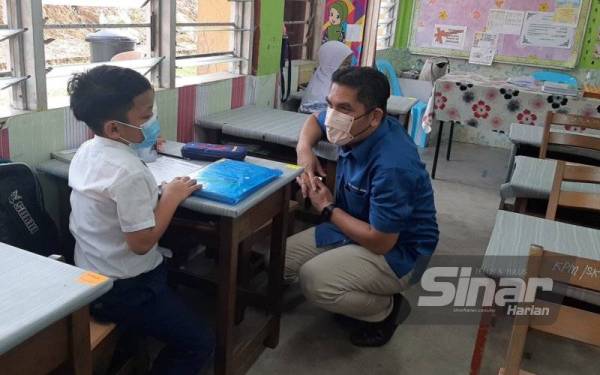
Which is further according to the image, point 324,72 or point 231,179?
Result: point 324,72

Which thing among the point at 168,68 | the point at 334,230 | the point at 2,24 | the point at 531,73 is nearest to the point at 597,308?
the point at 334,230

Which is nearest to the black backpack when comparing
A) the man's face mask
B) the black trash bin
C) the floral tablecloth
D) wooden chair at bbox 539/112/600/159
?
the black trash bin

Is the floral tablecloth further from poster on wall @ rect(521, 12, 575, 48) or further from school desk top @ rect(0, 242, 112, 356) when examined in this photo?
school desk top @ rect(0, 242, 112, 356)

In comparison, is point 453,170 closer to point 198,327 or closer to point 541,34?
point 541,34

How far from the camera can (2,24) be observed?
5.55 ft

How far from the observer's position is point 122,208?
1.32 metres

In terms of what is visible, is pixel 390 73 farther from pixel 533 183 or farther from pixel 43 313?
pixel 43 313

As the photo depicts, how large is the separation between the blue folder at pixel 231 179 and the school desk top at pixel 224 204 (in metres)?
0.02

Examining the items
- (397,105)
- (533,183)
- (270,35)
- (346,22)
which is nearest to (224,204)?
(533,183)

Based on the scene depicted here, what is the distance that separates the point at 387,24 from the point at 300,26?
214cm

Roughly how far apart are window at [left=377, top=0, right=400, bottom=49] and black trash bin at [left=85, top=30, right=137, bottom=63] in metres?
3.79

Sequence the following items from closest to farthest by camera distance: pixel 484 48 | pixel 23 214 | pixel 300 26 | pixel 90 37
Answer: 1. pixel 23 214
2. pixel 90 37
3. pixel 300 26
4. pixel 484 48

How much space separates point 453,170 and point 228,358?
3371 millimetres

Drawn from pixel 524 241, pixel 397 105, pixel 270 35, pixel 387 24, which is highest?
pixel 387 24
